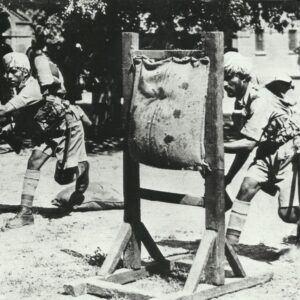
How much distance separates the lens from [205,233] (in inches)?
224

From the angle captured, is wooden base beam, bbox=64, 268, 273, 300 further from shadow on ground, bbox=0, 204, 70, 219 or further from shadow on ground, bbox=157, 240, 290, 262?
shadow on ground, bbox=0, 204, 70, 219

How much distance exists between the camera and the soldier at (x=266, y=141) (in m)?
Result: 6.57

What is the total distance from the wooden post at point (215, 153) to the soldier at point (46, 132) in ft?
10.7

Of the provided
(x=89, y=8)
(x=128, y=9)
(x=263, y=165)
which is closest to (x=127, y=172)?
(x=263, y=165)

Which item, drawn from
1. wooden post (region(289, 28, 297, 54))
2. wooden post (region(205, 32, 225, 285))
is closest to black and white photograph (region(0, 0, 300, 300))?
wooden post (region(205, 32, 225, 285))

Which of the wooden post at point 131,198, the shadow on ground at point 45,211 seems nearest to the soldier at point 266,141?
the wooden post at point 131,198

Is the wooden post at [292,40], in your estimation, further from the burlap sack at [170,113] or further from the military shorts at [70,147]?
the burlap sack at [170,113]

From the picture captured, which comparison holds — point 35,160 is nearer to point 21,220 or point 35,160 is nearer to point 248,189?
point 21,220

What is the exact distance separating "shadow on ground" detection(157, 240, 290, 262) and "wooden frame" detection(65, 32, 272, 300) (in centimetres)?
90

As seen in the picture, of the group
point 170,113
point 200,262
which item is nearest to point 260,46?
point 170,113

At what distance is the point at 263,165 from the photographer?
6.76 meters

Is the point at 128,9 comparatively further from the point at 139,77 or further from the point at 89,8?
the point at 139,77

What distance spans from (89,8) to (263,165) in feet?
22.7

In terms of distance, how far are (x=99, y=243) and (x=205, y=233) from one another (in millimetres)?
2204
